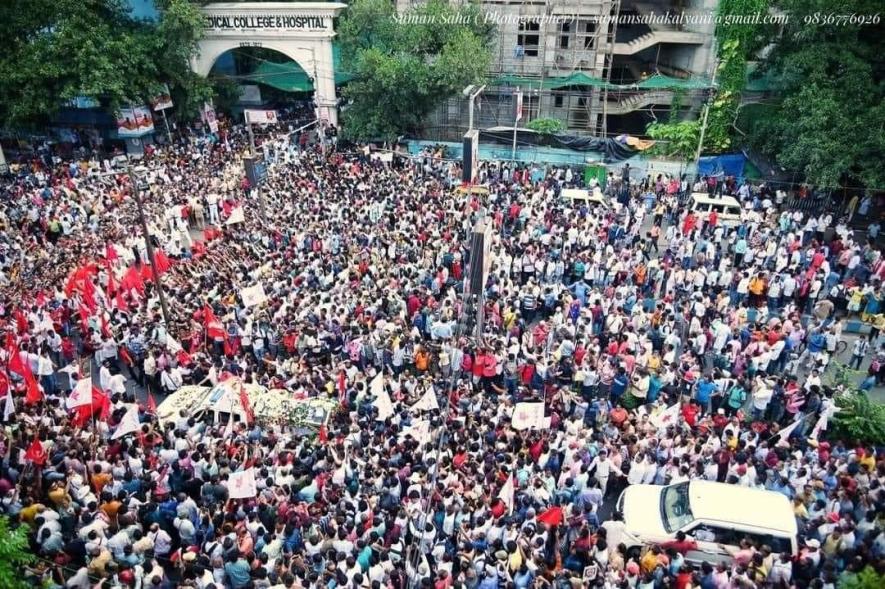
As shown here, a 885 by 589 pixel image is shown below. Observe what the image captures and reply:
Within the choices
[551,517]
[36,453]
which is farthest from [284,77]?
[551,517]

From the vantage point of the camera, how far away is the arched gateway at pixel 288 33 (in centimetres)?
2683

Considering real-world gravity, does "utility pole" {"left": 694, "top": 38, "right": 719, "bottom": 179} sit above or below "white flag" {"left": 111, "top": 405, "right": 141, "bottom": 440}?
above

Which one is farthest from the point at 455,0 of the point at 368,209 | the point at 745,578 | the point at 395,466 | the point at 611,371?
the point at 745,578

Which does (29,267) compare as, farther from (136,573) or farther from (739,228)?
(739,228)

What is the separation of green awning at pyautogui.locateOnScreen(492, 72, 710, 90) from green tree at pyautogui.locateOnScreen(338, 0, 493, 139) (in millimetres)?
1846

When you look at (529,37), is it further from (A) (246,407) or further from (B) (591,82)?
(A) (246,407)

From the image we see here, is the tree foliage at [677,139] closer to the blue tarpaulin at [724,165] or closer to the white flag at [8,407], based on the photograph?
the blue tarpaulin at [724,165]

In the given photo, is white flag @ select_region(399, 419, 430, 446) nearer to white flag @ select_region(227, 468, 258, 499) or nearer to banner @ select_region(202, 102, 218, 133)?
white flag @ select_region(227, 468, 258, 499)

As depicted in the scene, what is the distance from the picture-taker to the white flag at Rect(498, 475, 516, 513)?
26.6 feet

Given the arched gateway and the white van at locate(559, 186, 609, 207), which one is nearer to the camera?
the white van at locate(559, 186, 609, 207)

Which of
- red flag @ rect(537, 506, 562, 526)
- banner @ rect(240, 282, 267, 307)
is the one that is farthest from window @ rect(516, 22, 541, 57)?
red flag @ rect(537, 506, 562, 526)

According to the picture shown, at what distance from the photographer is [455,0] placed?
2686 centimetres

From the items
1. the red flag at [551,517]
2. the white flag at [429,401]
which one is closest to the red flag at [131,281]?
the white flag at [429,401]

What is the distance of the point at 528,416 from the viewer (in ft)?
31.8
